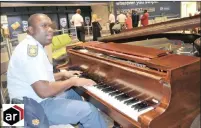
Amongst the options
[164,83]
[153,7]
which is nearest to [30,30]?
[164,83]

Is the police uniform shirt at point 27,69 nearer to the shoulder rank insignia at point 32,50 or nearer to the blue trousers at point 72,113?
the shoulder rank insignia at point 32,50

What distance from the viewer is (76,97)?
247cm

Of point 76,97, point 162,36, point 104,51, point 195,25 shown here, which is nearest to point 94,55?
point 104,51

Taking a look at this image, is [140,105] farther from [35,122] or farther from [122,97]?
[35,122]

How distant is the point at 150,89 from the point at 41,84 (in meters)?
0.91

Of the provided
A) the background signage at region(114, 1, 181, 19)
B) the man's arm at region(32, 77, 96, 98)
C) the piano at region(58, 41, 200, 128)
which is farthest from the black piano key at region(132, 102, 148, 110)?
the background signage at region(114, 1, 181, 19)

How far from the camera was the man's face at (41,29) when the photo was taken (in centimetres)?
198

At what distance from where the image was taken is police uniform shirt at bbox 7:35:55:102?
1.79m

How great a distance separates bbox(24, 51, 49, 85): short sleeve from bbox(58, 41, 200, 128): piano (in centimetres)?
46

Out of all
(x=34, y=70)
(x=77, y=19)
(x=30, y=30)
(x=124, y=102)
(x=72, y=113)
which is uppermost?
(x=77, y=19)

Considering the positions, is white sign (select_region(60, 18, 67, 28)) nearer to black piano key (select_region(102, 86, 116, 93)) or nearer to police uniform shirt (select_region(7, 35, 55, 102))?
police uniform shirt (select_region(7, 35, 55, 102))

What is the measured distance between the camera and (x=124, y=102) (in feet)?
5.14

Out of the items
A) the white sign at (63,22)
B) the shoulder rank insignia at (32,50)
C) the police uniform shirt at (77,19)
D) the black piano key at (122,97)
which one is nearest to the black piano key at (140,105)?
the black piano key at (122,97)

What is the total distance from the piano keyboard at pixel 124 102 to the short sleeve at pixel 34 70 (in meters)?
0.47
